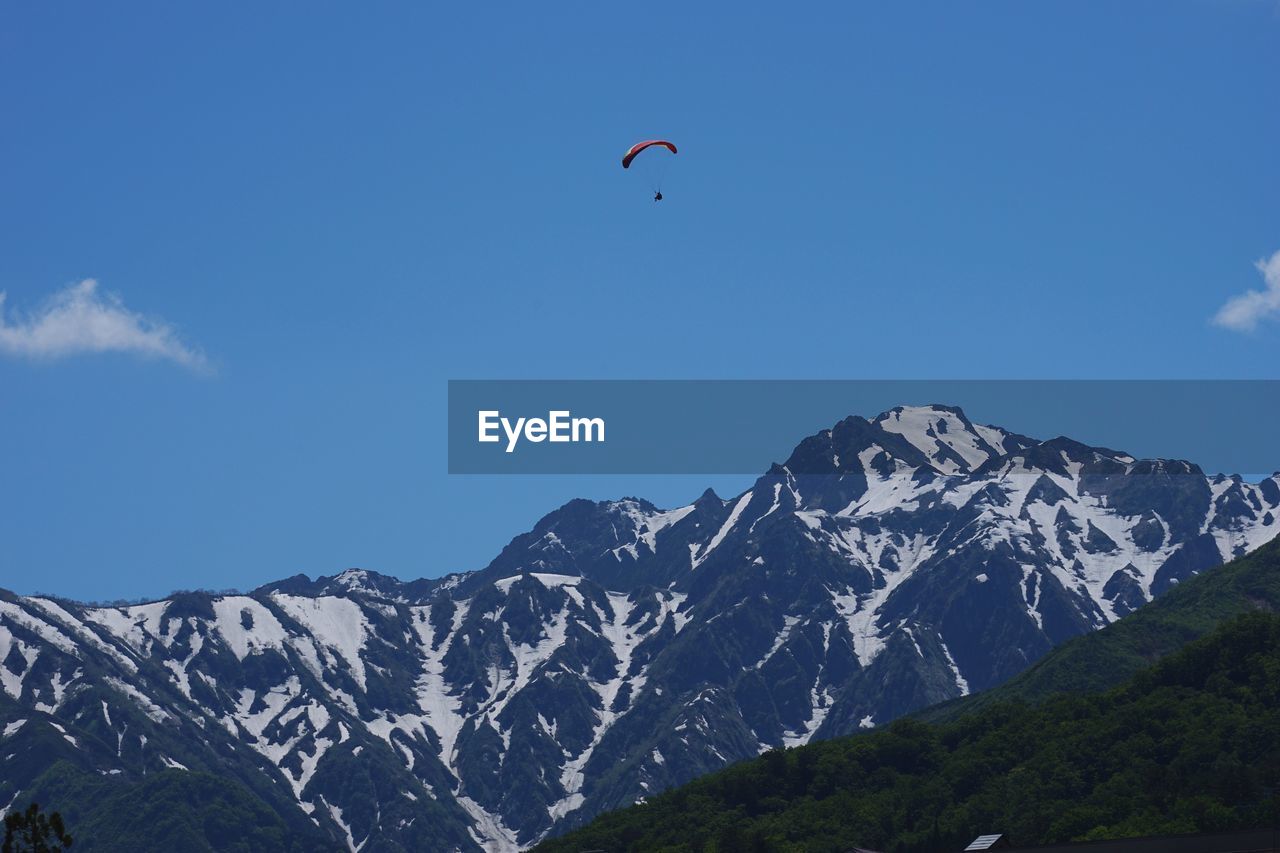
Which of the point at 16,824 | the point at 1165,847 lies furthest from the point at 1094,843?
the point at 16,824

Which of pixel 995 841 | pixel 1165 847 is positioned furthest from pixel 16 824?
pixel 995 841

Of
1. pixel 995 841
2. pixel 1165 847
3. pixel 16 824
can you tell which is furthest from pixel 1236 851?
pixel 16 824

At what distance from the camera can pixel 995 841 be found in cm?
18612

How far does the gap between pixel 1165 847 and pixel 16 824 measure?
279 ft

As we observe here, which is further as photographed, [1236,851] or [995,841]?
[995,841]

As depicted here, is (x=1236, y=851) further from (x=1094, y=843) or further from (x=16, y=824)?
(x=16, y=824)

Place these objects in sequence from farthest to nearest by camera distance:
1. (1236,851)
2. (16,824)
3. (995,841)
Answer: (995,841), (1236,851), (16,824)

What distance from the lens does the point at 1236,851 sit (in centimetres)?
14125

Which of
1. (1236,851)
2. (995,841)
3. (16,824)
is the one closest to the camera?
(16,824)

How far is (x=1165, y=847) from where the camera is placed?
144375 mm

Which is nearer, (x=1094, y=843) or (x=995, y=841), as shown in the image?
(x=1094, y=843)

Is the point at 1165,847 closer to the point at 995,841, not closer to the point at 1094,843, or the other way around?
the point at 1094,843

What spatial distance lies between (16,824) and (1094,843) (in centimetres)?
8514

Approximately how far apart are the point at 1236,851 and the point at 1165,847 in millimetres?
5345
